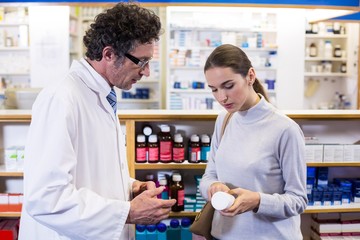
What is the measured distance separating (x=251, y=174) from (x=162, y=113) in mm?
1213

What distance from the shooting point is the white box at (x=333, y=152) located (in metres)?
2.76

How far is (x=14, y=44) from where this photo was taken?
7.20 meters

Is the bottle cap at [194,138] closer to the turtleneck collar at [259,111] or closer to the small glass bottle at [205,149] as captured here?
the small glass bottle at [205,149]

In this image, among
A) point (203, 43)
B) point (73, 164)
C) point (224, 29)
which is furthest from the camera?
point (203, 43)

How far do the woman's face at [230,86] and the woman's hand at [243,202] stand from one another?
1.12 ft

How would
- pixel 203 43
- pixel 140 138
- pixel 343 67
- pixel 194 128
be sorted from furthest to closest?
pixel 343 67, pixel 203 43, pixel 194 128, pixel 140 138

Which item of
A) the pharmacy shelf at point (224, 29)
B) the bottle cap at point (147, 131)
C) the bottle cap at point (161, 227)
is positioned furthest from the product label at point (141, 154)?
the pharmacy shelf at point (224, 29)

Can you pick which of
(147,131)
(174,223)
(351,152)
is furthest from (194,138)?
(351,152)

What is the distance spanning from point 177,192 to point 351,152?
1205 mm

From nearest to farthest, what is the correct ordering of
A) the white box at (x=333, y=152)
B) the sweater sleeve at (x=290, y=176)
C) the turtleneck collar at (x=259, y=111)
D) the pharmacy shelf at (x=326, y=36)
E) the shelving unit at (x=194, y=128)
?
the sweater sleeve at (x=290, y=176) → the turtleneck collar at (x=259, y=111) → the shelving unit at (x=194, y=128) → the white box at (x=333, y=152) → the pharmacy shelf at (x=326, y=36)

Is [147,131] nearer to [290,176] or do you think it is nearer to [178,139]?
[178,139]

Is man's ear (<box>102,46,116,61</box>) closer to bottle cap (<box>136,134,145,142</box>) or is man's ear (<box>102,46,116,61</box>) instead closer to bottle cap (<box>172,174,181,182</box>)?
bottle cap (<box>136,134,145,142</box>)

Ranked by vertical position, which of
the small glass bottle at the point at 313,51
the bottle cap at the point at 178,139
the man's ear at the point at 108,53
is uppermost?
the small glass bottle at the point at 313,51

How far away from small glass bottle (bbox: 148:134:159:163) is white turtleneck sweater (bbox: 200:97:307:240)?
3.33 ft
